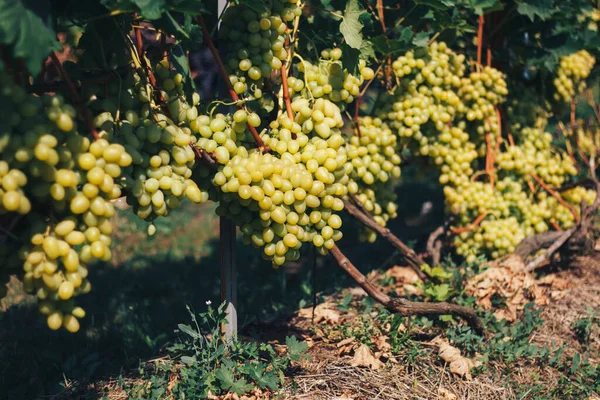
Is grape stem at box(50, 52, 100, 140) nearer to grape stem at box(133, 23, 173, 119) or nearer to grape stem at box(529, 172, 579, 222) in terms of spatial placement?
grape stem at box(133, 23, 173, 119)

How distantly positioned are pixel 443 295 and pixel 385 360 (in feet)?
1.71

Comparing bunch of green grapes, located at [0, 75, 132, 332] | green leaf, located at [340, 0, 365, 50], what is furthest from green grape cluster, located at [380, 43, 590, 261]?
bunch of green grapes, located at [0, 75, 132, 332]

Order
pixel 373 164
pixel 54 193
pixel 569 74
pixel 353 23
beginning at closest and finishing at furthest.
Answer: pixel 54 193 → pixel 353 23 → pixel 373 164 → pixel 569 74

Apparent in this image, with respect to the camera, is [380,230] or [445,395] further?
[380,230]

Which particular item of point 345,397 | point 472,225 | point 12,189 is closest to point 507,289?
point 472,225

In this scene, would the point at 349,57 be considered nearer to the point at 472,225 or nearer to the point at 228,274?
the point at 228,274

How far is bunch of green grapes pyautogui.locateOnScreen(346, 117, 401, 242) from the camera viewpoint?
111 inches

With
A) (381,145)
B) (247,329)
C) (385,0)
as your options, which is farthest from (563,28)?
(247,329)

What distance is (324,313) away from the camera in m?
2.87

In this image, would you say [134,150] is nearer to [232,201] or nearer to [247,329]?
[232,201]

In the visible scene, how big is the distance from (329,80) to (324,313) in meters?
1.11

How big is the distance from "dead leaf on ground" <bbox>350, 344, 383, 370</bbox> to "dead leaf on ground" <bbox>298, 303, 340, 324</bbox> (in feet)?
1.23

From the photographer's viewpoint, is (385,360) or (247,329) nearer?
(385,360)

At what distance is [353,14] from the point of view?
2.26 metres
